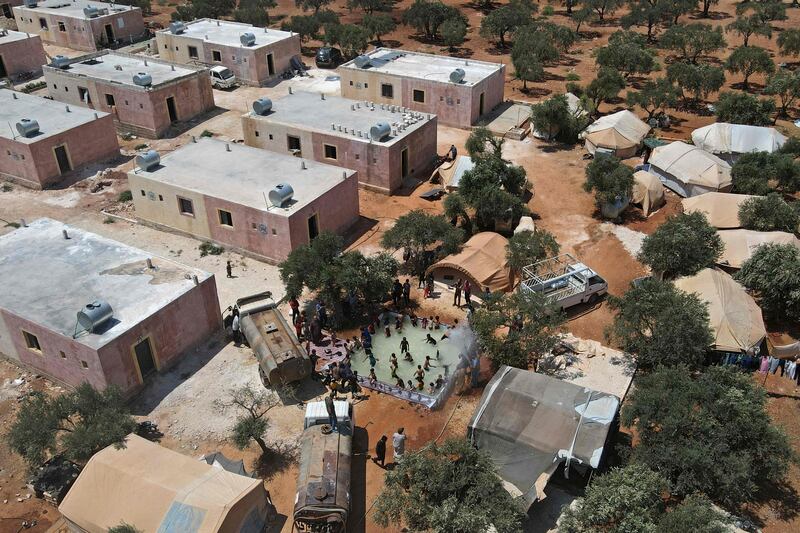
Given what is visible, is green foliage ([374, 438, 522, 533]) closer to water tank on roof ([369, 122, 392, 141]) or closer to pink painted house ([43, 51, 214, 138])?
water tank on roof ([369, 122, 392, 141])

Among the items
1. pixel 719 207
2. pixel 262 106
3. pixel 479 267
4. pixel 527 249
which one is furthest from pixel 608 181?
pixel 262 106

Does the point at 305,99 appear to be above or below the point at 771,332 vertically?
above

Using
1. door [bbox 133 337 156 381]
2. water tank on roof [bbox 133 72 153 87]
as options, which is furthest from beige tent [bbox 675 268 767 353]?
water tank on roof [bbox 133 72 153 87]

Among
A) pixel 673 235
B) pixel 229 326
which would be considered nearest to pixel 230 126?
pixel 229 326

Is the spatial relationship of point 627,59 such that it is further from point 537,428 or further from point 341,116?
point 537,428

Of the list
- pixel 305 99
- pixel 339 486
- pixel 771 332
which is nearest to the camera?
pixel 339 486

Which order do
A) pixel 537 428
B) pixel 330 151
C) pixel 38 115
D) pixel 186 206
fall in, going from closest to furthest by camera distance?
pixel 537 428, pixel 186 206, pixel 330 151, pixel 38 115

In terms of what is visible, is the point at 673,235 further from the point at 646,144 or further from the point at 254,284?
the point at 254,284

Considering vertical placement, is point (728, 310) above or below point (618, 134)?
below
